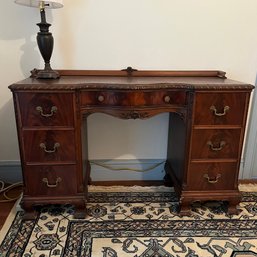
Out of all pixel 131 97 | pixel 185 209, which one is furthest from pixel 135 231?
pixel 131 97

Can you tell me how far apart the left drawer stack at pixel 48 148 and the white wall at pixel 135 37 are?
49 centimetres

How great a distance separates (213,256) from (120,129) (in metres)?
1.02

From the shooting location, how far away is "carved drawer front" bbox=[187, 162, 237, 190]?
150cm

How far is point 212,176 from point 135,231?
22.0 inches

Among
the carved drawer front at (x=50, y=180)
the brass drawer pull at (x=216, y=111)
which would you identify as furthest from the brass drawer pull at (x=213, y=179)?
the carved drawer front at (x=50, y=180)

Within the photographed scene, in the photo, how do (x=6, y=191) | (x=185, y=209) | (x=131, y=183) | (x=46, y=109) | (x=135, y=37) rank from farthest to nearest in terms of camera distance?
(x=131, y=183), (x=6, y=191), (x=135, y=37), (x=185, y=209), (x=46, y=109)

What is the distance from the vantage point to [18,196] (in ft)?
5.81

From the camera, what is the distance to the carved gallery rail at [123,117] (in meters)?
1.34

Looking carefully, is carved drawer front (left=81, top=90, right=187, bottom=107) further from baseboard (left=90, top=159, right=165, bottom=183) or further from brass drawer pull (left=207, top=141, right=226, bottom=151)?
baseboard (left=90, top=159, right=165, bottom=183)

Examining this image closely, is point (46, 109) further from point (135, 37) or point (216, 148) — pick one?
point (216, 148)

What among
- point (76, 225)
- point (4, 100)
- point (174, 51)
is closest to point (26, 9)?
point (4, 100)

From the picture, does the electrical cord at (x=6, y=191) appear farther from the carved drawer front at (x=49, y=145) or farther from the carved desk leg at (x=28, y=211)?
the carved drawer front at (x=49, y=145)

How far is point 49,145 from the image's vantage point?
1.40m

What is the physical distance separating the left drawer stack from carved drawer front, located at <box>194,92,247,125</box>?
693 mm
